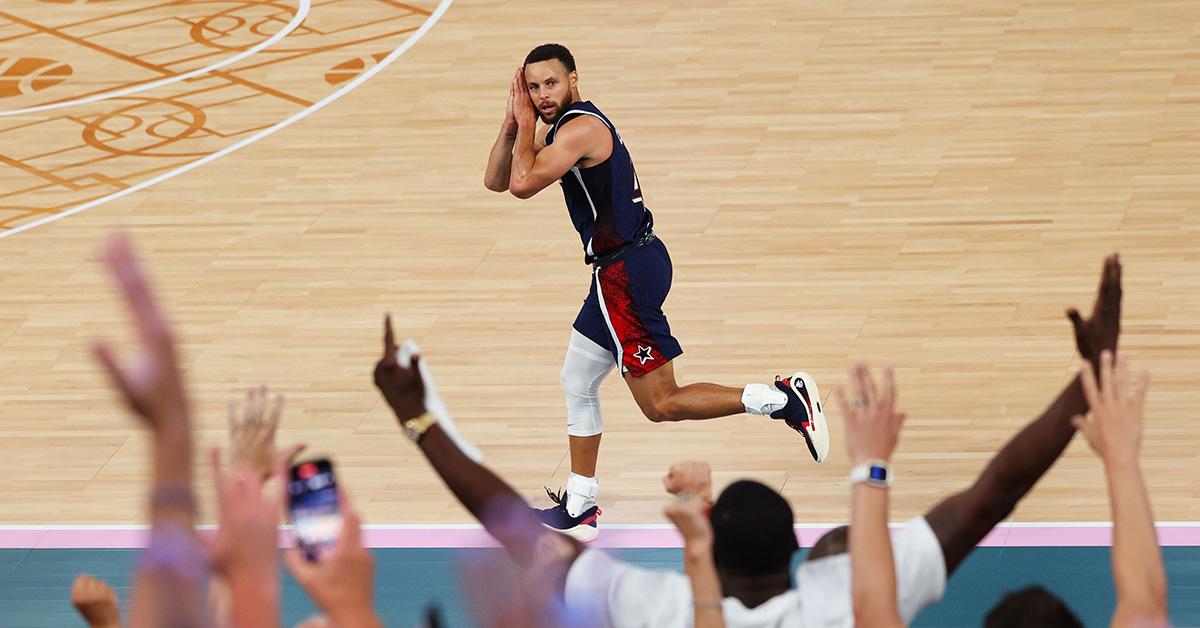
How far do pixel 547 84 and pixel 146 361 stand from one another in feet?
16.9

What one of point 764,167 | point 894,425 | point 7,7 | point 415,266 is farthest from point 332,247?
point 894,425

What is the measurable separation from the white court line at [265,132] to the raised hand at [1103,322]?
→ 8942 mm

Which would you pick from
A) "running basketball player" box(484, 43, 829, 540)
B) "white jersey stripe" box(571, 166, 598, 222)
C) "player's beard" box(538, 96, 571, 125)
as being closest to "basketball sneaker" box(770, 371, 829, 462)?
"running basketball player" box(484, 43, 829, 540)

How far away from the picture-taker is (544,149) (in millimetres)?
7375

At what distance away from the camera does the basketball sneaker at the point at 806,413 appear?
798 centimetres

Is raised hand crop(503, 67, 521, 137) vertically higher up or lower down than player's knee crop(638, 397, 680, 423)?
higher up

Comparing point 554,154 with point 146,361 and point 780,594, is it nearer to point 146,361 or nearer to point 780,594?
point 780,594

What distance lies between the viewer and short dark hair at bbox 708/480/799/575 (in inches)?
157

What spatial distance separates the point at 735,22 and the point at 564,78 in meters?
7.41

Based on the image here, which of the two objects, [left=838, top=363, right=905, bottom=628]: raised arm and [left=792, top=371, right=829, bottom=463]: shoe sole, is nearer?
[left=838, top=363, right=905, bottom=628]: raised arm

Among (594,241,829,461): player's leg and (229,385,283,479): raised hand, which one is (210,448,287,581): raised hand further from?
(594,241,829,461): player's leg

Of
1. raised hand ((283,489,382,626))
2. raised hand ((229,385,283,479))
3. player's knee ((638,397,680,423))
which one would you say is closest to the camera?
raised hand ((283,489,382,626))

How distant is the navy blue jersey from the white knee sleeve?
411mm

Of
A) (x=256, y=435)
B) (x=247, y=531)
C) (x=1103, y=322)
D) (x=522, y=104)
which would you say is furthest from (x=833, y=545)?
(x=522, y=104)
